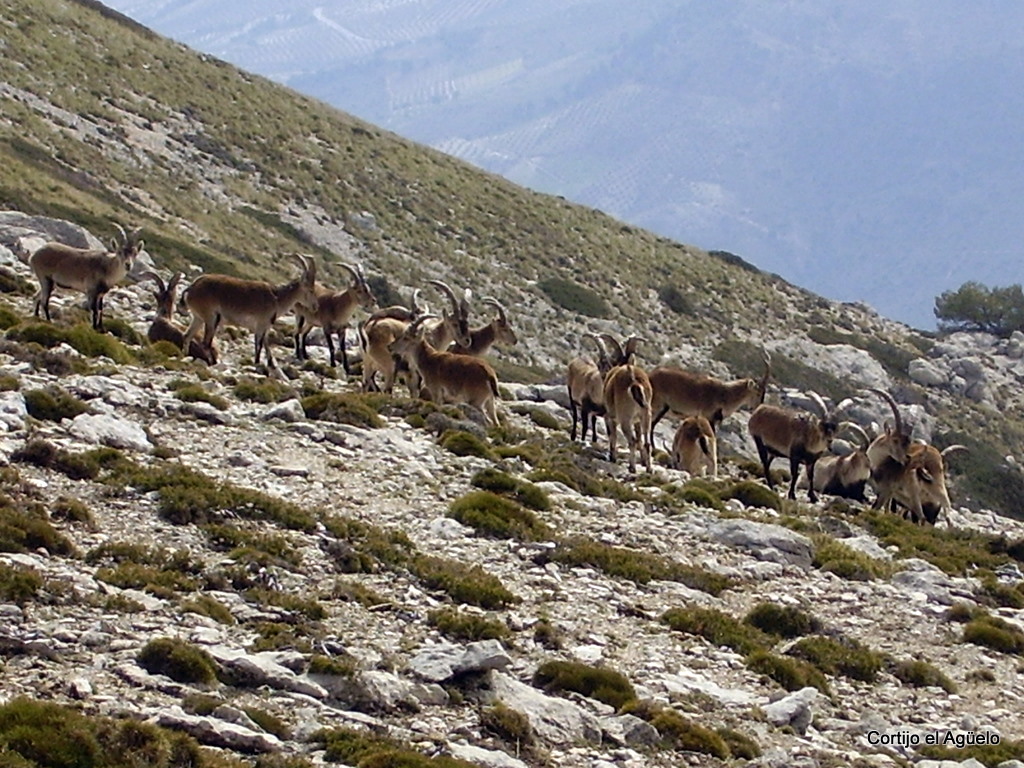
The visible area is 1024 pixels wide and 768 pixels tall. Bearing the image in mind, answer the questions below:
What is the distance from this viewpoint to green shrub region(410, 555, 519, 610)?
13.3m

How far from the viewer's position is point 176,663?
9.81 meters

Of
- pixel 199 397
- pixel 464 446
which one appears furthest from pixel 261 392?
pixel 464 446

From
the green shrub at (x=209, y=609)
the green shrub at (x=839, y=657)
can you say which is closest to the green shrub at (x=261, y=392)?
the green shrub at (x=209, y=609)

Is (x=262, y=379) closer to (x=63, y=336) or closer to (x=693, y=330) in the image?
(x=63, y=336)

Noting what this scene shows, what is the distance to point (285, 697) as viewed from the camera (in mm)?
9938

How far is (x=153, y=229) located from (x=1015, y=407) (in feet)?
198

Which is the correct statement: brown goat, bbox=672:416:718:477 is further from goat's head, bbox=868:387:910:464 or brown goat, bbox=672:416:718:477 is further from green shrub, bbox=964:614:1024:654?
green shrub, bbox=964:614:1024:654

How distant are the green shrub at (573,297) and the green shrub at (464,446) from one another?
162 feet

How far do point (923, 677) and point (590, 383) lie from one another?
12.5m

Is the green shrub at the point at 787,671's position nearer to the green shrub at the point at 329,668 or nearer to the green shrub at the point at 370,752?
the green shrub at the point at 329,668

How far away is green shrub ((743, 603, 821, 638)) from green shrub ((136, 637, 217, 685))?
689cm

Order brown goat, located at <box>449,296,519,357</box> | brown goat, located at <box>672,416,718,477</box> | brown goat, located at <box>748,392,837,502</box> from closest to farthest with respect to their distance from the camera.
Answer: brown goat, located at <box>748,392,837,502</box> → brown goat, located at <box>672,416,718,477</box> → brown goat, located at <box>449,296,519,357</box>

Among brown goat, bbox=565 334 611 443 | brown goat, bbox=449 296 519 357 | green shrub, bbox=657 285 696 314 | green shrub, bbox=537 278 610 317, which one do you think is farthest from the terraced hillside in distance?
green shrub, bbox=657 285 696 314

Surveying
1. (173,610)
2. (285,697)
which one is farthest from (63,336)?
(285,697)
